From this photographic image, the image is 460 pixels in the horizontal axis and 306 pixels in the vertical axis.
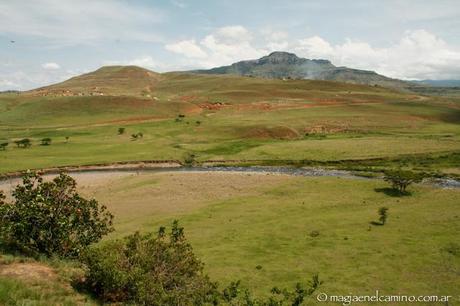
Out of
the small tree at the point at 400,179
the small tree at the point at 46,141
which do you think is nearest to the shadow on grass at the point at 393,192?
the small tree at the point at 400,179

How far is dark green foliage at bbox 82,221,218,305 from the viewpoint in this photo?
1909 cm

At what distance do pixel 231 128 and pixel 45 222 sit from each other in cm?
8824

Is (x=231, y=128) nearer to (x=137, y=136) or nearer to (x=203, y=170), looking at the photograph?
(x=137, y=136)

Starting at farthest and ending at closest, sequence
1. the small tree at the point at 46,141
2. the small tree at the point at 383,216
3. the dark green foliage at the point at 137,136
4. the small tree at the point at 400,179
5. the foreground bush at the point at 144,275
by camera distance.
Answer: the dark green foliage at the point at 137,136 → the small tree at the point at 46,141 → the small tree at the point at 400,179 → the small tree at the point at 383,216 → the foreground bush at the point at 144,275

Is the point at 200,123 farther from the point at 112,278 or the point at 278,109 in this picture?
the point at 112,278

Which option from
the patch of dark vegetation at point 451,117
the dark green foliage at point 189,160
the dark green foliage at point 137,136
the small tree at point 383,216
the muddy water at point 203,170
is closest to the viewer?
the small tree at point 383,216

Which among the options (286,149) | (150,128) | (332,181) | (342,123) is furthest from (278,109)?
(332,181)

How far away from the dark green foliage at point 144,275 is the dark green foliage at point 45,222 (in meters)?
3.93

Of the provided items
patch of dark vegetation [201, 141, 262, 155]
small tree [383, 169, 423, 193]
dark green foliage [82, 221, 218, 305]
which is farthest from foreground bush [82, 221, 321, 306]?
patch of dark vegetation [201, 141, 262, 155]

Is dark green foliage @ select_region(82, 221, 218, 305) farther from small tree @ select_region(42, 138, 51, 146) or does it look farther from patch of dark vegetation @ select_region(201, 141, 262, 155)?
small tree @ select_region(42, 138, 51, 146)

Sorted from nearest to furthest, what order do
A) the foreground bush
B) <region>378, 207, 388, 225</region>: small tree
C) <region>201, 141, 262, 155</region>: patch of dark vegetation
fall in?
the foreground bush
<region>378, 207, 388, 225</region>: small tree
<region>201, 141, 262, 155</region>: patch of dark vegetation

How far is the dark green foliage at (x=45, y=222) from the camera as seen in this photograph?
2270 centimetres

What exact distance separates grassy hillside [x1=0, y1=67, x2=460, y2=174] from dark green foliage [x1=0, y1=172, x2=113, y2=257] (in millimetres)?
56645

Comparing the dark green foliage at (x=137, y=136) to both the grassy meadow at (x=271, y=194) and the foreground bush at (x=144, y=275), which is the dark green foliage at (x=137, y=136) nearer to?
the grassy meadow at (x=271, y=194)
